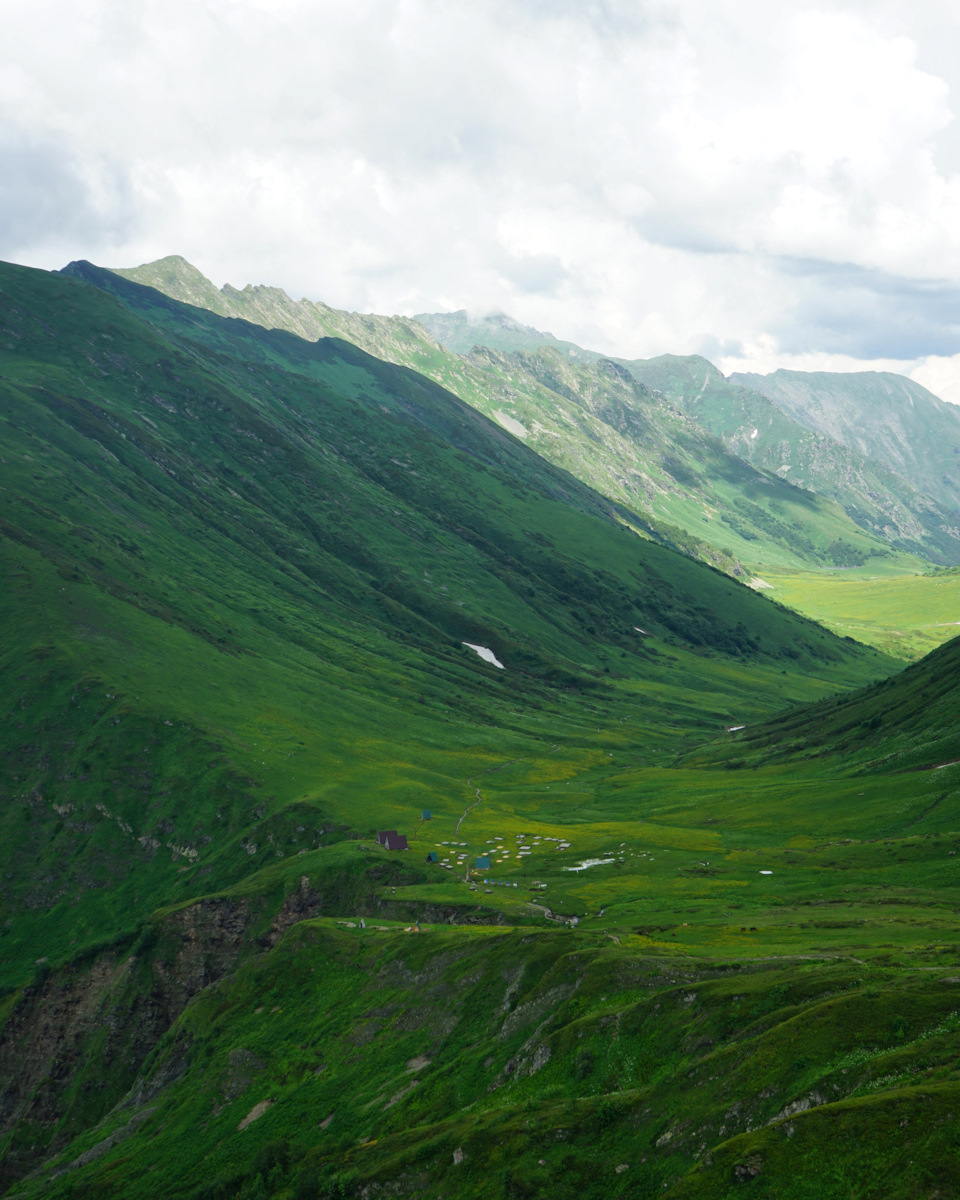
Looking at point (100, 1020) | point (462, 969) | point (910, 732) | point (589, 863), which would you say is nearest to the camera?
point (462, 969)

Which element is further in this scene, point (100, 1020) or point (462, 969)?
point (100, 1020)

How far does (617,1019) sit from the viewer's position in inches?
2302

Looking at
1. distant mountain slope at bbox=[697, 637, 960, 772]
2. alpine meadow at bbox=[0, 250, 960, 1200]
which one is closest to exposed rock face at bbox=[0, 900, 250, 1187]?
alpine meadow at bbox=[0, 250, 960, 1200]

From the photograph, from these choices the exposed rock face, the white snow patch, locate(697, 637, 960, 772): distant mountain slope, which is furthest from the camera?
locate(697, 637, 960, 772): distant mountain slope

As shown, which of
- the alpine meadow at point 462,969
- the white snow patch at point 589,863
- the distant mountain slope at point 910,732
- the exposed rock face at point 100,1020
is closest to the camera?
the alpine meadow at point 462,969

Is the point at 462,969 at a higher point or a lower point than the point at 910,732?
lower

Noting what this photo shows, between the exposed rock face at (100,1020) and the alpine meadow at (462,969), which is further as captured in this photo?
the exposed rock face at (100,1020)

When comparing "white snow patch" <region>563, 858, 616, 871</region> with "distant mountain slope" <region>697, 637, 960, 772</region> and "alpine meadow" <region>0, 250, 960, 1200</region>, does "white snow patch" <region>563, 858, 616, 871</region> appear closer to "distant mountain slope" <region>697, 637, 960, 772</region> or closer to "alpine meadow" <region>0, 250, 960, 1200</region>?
"alpine meadow" <region>0, 250, 960, 1200</region>

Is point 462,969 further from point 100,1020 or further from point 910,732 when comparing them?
point 910,732

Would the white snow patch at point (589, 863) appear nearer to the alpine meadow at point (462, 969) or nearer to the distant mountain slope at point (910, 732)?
the alpine meadow at point (462, 969)

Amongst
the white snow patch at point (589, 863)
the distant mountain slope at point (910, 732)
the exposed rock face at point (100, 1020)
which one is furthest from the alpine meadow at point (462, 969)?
the white snow patch at point (589, 863)

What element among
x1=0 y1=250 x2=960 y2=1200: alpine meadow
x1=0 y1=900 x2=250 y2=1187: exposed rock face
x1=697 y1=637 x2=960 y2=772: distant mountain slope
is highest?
x1=697 y1=637 x2=960 y2=772: distant mountain slope

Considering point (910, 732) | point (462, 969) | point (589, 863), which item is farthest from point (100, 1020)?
point (910, 732)

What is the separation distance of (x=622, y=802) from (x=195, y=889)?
3484 inches
